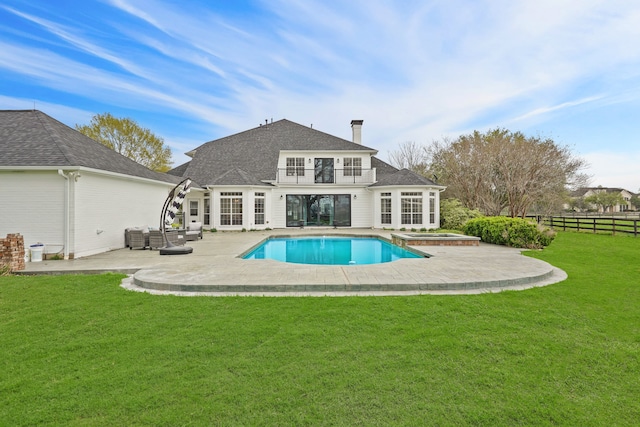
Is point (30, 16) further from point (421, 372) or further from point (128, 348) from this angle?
point (421, 372)

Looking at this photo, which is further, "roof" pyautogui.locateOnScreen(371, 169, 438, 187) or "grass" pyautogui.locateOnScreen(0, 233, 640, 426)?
"roof" pyautogui.locateOnScreen(371, 169, 438, 187)

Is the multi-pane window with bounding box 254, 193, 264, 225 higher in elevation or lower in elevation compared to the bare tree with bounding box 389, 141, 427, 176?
lower

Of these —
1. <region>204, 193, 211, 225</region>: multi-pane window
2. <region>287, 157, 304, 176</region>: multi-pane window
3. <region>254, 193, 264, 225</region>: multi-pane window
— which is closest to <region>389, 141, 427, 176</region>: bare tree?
<region>287, 157, 304, 176</region>: multi-pane window

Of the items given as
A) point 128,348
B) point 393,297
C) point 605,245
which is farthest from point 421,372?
point 605,245

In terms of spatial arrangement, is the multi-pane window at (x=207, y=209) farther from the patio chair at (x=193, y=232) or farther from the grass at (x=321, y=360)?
the grass at (x=321, y=360)

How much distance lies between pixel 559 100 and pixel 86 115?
37.8 meters

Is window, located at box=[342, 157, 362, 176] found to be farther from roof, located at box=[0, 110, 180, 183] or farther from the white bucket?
the white bucket

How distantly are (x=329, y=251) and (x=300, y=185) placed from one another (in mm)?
8834

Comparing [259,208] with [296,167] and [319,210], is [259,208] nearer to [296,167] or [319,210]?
[319,210]

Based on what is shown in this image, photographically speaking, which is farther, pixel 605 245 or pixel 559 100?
pixel 559 100

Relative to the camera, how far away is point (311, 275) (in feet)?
21.3

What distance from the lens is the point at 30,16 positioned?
13062 mm

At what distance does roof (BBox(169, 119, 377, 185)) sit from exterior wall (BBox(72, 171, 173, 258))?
753 centimetres

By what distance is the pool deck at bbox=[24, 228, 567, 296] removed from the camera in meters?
5.68
